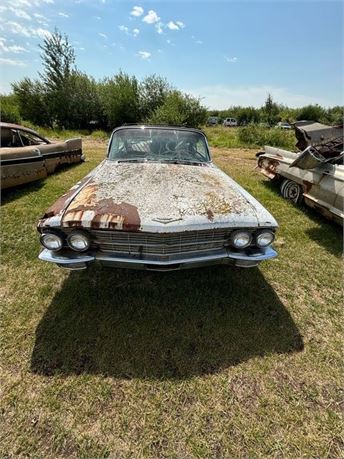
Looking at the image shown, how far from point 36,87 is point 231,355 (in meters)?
27.9

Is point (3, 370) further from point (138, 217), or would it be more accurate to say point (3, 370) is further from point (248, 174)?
point (248, 174)

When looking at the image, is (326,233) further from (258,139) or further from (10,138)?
(258,139)

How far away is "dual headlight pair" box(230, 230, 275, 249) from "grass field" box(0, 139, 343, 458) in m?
0.76

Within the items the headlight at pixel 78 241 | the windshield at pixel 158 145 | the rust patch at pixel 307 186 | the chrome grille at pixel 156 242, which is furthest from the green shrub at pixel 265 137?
the headlight at pixel 78 241

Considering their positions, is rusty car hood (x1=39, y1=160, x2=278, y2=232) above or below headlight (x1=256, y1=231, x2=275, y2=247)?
above

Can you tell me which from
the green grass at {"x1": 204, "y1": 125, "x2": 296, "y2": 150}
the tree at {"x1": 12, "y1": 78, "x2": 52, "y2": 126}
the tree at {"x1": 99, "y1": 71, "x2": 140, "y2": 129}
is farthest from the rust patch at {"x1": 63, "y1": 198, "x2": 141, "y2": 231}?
the tree at {"x1": 12, "y1": 78, "x2": 52, "y2": 126}

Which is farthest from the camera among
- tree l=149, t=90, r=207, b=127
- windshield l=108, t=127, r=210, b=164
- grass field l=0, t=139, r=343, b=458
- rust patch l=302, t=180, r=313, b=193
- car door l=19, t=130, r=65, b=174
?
tree l=149, t=90, r=207, b=127

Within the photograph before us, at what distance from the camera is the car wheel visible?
17.6 feet

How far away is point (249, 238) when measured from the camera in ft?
7.45

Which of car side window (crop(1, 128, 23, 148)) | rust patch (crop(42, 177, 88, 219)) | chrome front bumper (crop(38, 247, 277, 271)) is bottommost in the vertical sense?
chrome front bumper (crop(38, 247, 277, 271))

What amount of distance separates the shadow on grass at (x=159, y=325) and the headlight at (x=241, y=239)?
760 mm

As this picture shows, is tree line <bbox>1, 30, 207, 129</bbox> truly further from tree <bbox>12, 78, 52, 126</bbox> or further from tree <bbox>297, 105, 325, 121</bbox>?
tree <bbox>297, 105, 325, 121</bbox>

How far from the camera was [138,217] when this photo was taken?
2076 mm

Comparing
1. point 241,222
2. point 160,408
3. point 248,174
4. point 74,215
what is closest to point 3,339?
point 74,215
